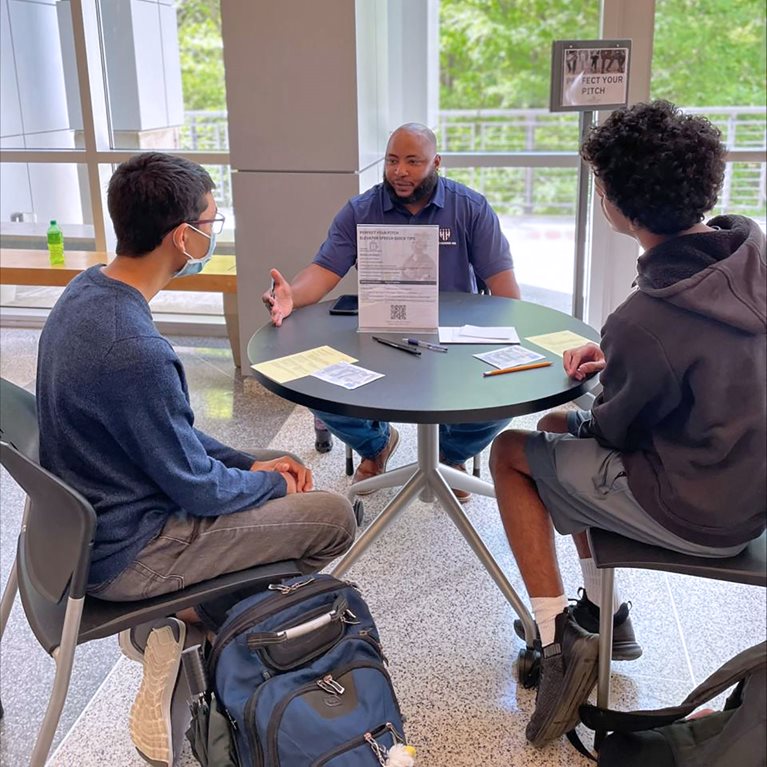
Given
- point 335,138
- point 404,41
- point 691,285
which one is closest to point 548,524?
point 691,285

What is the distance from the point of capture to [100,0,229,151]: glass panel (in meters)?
4.19

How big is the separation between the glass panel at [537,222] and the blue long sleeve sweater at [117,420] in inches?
108

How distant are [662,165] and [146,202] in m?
0.99

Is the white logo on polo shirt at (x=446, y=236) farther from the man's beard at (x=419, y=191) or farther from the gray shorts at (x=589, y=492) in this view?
the gray shorts at (x=589, y=492)

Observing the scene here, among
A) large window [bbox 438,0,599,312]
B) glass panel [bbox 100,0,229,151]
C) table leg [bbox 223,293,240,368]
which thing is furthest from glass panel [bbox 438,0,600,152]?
table leg [bbox 223,293,240,368]

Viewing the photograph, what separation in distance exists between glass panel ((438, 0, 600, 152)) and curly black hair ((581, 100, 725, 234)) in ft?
22.7

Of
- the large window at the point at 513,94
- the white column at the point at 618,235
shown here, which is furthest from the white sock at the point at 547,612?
the large window at the point at 513,94

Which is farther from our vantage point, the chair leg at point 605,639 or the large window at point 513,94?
Result: the large window at point 513,94

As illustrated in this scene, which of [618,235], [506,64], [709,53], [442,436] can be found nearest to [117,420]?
[442,436]

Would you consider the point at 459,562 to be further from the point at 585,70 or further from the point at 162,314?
the point at 162,314

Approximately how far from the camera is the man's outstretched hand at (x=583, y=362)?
6.03 ft

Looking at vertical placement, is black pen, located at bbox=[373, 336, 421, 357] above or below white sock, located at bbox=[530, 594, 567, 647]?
above

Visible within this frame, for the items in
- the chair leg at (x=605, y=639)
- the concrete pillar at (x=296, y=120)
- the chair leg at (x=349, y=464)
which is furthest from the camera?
the concrete pillar at (x=296, y=120)

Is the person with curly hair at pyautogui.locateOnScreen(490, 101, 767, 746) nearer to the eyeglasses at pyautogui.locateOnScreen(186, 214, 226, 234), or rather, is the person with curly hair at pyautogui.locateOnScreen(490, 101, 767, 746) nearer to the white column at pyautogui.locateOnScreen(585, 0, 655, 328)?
the eyeglasses at pyautogui.locateOnScreen(186, 214, 226, 234)
